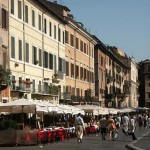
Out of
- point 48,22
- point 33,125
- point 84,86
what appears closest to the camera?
point 33,125

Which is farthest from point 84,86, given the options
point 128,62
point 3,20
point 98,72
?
point 128,62

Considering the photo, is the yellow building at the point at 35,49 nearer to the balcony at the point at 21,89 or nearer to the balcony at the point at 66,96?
the balcony at the point at 21,89

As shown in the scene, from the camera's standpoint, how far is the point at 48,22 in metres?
56.2

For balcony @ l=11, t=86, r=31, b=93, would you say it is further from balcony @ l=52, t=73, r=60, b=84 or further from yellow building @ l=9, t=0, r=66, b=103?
balcony @ l=52, t=73, r=60, b=84

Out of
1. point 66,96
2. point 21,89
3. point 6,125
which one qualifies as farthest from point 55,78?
point 6,125

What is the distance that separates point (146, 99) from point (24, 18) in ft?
A: 430

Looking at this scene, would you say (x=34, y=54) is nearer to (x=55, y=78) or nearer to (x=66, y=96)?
(x=55, y=78)

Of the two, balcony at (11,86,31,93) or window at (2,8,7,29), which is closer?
window at (2,8,7,29)

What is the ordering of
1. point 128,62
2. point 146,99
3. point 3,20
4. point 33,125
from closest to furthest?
point 33,125, point 3,20, point 128,62, point 146,99

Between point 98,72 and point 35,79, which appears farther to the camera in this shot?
point 98,72

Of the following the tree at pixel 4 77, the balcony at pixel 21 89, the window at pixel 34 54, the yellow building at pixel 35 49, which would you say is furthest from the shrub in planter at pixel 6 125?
the window at pixel 34 54

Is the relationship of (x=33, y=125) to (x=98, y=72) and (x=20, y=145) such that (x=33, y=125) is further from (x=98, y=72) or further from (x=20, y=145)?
(x=98, y=72)

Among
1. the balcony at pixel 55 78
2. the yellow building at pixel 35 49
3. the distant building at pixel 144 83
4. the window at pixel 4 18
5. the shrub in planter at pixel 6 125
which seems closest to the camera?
the shrub in planter at pixel 6 125

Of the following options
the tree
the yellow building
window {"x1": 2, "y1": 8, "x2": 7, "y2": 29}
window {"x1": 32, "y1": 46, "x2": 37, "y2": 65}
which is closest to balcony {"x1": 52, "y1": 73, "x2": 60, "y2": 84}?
the yellow building
